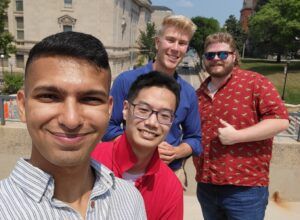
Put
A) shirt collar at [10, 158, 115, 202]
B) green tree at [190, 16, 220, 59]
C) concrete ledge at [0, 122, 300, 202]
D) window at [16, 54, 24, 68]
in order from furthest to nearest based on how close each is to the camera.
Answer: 1. green tree at [190, 16, 220, 59]
2. window at [16, 54, 24, 68]
3. concrete ledge at [0, 122, 300, 202]
4. shirt collar at [10, 158, 115, 202]

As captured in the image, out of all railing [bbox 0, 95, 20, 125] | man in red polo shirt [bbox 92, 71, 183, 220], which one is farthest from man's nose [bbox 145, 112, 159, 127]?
railing [bbox 0, 95, 20, 125]

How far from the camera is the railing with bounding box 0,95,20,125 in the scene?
560 centimetres

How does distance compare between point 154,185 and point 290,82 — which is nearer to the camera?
point 154,185

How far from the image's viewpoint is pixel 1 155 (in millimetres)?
5477

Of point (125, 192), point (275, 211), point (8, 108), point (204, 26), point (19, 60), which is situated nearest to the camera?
point (125, 192)

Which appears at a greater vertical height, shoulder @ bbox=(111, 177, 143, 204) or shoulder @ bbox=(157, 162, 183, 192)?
shoulder @ bbox=(111, 177, 143, 204)

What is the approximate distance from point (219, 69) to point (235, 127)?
0.50m

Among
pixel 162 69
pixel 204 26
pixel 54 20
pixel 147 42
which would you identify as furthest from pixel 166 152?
pixel 204 26

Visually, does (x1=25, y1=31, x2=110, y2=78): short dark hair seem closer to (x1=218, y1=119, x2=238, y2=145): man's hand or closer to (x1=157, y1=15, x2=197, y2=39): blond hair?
(x1=157, y1=15, x2=197, y2=39): blond hair

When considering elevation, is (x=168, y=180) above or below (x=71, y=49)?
below

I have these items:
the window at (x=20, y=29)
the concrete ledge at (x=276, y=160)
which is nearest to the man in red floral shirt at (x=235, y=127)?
the concrete ledge at (x=276, y=160)

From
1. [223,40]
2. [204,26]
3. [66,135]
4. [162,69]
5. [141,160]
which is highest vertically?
[204,26]

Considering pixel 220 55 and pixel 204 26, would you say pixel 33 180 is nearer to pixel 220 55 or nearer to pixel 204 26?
pixel 220 55

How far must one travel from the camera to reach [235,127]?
272 centimetres
